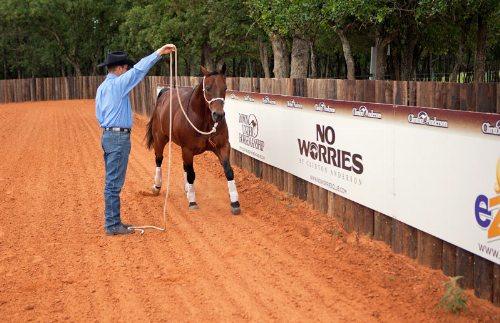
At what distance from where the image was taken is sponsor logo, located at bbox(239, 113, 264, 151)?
386 inches

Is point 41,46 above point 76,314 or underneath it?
above

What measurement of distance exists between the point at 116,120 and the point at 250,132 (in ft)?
12.9

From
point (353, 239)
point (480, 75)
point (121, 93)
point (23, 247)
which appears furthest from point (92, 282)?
point (480, 75)

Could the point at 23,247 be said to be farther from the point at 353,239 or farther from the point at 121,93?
the point at 353,239

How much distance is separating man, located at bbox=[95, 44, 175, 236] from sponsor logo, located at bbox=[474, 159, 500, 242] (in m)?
4.36

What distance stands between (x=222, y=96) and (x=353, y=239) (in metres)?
2.81

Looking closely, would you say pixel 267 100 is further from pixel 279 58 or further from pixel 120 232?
pixel 279 58

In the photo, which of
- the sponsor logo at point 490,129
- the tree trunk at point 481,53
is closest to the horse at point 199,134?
the sponsor logo at point 490,129

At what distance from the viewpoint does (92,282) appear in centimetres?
533

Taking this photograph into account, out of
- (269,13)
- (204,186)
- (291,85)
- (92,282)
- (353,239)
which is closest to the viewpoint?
(92,282)

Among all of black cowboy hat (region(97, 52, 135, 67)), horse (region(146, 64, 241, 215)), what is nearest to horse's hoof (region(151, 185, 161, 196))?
horse (region(146, 64, 241, 215))

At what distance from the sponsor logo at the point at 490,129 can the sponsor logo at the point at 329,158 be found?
199cm

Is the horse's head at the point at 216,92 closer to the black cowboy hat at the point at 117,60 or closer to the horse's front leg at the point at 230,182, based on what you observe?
the horse's front leg at the point at 230,182

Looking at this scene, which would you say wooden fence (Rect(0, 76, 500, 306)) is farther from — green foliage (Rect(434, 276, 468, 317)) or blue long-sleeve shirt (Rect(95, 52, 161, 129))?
blue long-sleeve shirt (Rect(95, 52, 161, 129))
